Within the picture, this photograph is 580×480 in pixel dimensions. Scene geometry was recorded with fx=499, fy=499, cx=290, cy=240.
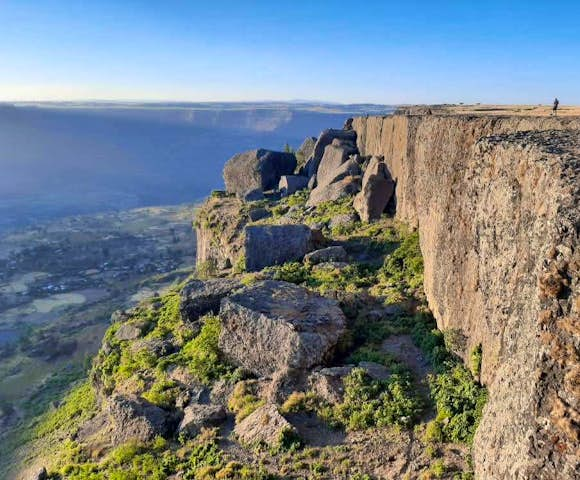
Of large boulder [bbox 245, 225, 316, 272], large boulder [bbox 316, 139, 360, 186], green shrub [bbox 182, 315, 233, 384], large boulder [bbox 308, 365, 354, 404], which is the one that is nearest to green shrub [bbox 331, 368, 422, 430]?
large boulder [bbox 308, 365, 354, 404]

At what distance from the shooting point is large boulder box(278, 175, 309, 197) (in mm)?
46375

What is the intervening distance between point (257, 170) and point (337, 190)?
562 inches

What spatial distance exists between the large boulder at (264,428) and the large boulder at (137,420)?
300cm

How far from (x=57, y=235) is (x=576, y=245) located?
165m

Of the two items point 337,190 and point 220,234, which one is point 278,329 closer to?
point 337,190

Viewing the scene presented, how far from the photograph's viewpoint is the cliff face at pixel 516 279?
688cm

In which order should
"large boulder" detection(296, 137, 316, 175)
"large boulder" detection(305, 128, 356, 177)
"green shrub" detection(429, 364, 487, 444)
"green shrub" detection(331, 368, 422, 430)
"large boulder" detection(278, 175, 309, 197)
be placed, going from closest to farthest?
"green shrub" detection(429, 364, 487, 444) < "green shrub" detection(331, 368, 422, 430) < "large boulder" detection(278, 175, 309, 197) < "large boulder" detection(305, 128, 356, 177) < "large boulder" detection(296, 137, 316, 175)

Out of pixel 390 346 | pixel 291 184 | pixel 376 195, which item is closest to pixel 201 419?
pixel 390 346

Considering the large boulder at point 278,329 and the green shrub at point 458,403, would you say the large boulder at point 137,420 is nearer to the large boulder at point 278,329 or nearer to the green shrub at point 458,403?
the large boulder at point 278,329

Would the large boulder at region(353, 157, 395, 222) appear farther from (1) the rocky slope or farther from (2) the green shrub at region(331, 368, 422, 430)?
(2) the green shrub at region(331, 368, 422, 430)

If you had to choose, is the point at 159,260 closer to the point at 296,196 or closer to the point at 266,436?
the point at 296,196

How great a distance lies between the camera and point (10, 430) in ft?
110

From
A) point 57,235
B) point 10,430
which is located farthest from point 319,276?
point 57,235

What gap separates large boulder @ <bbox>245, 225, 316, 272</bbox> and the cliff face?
1079 centimetres
